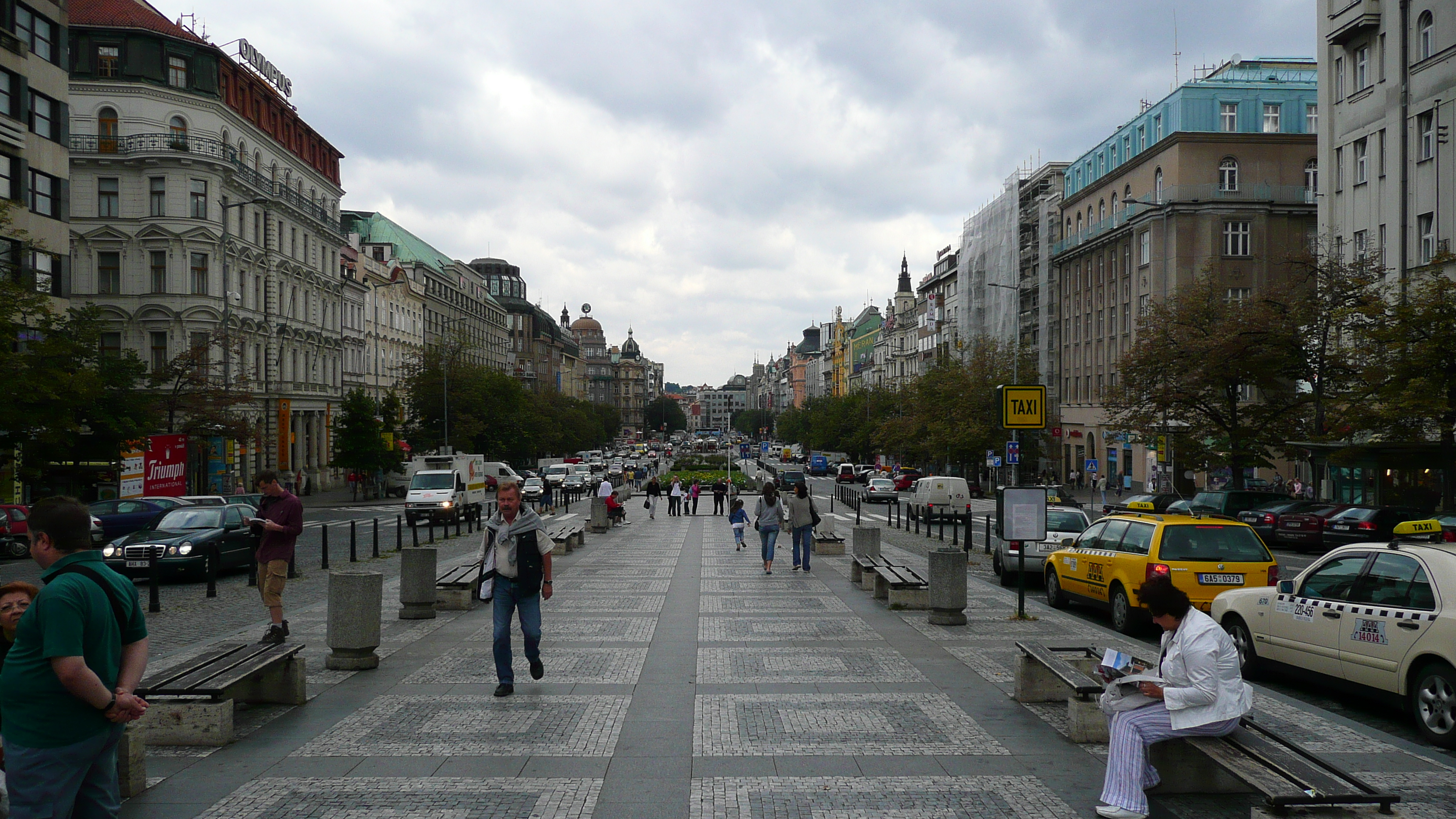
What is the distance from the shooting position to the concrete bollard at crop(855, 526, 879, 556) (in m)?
19.1

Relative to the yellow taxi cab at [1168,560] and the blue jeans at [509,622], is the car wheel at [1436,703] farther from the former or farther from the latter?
the blue jeans at [509,622]

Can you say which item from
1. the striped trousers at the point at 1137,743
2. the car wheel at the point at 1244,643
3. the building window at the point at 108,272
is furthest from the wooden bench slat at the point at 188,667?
the building window at the point at 108,272

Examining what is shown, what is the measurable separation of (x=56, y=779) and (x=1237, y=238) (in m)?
57.3

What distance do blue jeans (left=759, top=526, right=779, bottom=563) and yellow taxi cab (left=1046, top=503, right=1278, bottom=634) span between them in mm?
6100

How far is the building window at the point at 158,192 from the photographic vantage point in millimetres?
47062

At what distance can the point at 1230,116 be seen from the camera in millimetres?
53125

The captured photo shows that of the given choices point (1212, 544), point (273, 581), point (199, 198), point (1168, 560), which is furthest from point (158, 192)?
point (1212, 544)

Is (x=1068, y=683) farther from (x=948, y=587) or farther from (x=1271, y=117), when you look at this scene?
(x=1271, y=117)

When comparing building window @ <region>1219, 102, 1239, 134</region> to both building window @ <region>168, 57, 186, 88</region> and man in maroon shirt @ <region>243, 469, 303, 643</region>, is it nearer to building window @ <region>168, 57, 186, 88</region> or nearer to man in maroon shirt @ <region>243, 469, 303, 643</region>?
building window @ <region>168, 57, 186, 88</region>

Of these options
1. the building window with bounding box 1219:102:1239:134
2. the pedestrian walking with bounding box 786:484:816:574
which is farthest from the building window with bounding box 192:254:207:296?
the building window with bounding box 1219:102:1239:134

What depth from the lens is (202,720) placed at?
7.29 metres

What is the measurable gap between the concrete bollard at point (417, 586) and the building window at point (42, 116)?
31.8 meters

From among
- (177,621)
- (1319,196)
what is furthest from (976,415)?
(177,621)

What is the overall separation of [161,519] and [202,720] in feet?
47.9
